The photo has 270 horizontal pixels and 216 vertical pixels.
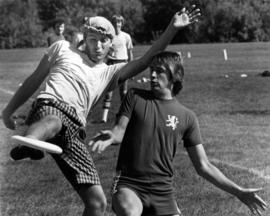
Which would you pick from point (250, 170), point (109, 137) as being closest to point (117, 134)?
point (109, 137)

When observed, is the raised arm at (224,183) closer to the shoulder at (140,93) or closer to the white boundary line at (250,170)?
the shoulder at (140,93)

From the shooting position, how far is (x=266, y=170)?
9.35 meters

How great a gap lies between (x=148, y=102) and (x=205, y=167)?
60 centimetres

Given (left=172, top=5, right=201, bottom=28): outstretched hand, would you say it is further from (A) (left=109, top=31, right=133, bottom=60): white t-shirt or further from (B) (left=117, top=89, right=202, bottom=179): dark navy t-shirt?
(A) (left=109, top=31, right=133, bottom=60): white t-shirt

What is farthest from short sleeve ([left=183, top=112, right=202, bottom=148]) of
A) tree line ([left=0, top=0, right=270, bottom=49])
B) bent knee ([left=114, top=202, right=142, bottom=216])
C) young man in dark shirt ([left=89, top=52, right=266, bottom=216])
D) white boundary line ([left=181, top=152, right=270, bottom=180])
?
tree line ([left=0, top=0, right=270, bottom=49])

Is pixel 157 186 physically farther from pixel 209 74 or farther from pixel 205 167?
pixel 209 74

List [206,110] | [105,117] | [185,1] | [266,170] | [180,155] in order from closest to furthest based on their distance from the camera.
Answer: [266,170], [180,155], [105,117], [206,110], [185,1]

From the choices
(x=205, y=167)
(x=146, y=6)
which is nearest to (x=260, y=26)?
(x=146, y=6)

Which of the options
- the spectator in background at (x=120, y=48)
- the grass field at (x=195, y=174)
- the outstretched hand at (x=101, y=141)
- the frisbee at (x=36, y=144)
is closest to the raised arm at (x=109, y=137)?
the outstretched hand at (x=101, y=141)

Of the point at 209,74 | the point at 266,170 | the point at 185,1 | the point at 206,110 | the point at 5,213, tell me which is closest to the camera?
the point at 5,213

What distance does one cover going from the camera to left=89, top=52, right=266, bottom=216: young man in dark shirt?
16.4ft

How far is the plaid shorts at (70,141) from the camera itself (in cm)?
514

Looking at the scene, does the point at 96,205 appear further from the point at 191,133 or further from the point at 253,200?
the point at 253,200

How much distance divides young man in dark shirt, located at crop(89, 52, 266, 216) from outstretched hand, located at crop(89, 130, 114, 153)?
0.33 meters
